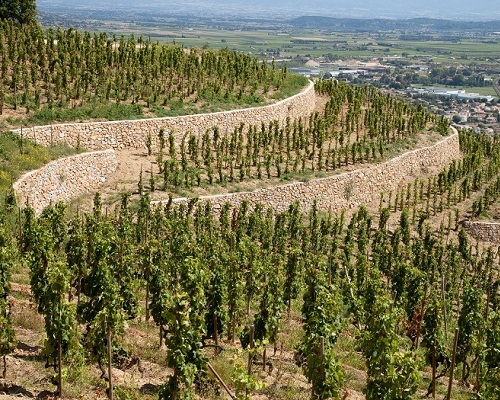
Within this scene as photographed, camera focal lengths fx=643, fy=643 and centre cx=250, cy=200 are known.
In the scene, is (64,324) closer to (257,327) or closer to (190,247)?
(257,327)

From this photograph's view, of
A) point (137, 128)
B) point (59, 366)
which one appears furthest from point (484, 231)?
point (59, 366)

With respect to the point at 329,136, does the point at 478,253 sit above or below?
below

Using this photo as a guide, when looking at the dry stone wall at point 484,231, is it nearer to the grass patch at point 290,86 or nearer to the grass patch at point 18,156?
the grass patch at point 290,86

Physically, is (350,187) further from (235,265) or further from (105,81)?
(235,265)

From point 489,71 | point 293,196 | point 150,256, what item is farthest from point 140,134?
point 489,71

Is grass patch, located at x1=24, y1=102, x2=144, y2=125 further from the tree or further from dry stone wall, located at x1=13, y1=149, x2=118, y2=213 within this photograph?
the tree

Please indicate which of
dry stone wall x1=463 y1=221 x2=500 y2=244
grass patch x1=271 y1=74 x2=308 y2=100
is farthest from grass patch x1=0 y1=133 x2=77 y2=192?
dry stone wall x1=463 y1=221 x2=500 y2=244
